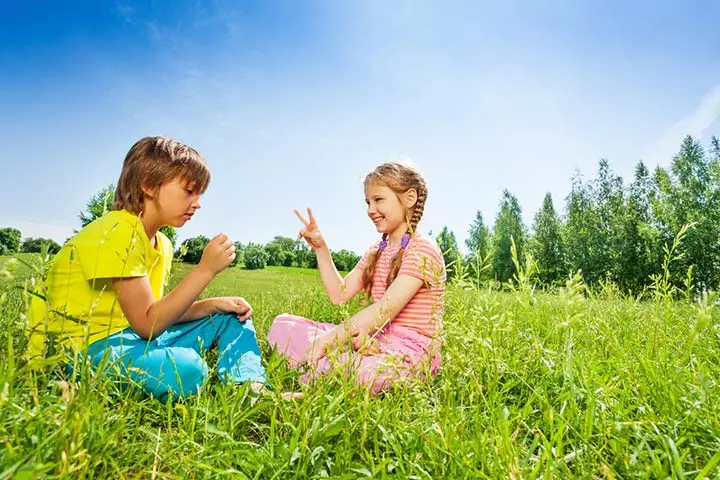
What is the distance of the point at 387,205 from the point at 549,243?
2241 inches

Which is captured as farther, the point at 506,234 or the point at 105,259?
the point at 506,234

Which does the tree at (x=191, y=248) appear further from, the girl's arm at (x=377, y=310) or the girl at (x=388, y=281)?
the girl's arm at (x=377, y=310)

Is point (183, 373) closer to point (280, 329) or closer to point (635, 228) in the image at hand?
point (280, 329)

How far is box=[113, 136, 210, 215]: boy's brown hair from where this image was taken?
3.14m

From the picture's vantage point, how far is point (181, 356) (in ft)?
8.26

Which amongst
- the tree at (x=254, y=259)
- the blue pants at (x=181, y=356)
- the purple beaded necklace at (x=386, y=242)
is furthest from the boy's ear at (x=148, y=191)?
the tree at (x=254, y=259)

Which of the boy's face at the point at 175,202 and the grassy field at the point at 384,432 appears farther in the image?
A: the boy's face at the point at 175,202

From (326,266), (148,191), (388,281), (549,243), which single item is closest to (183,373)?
(148,191)

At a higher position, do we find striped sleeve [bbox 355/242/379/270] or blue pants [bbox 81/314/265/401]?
striped sleeve [bbox 355/242/379/270]

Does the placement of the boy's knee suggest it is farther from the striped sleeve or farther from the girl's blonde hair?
the striped sleeve

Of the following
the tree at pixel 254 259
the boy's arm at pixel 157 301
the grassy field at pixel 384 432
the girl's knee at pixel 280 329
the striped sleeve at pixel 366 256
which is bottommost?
the grassy field at pixel 384 432

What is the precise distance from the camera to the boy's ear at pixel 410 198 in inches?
149

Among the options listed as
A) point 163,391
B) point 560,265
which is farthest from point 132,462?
point 560,265

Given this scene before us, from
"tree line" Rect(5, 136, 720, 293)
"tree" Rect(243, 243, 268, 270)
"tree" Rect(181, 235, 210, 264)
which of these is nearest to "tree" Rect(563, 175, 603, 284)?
"tree line" Rect(5, 136, 720, 293)
